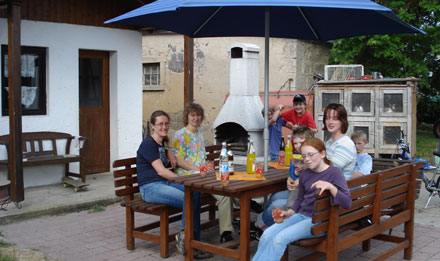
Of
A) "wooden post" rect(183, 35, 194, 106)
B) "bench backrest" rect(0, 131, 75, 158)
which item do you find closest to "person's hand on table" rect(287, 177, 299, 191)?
"wooden post" rect(183, 35, 194, 106)

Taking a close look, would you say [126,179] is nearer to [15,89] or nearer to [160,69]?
[15,89]

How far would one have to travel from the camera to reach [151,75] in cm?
1588

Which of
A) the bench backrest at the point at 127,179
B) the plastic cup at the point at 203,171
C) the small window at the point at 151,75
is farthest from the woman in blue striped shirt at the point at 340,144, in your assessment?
the small window at the point at 151,75

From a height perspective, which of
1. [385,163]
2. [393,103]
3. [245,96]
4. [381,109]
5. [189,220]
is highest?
[245,96]

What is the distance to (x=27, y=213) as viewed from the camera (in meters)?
6.92

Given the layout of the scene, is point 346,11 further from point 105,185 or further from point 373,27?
point 105,185

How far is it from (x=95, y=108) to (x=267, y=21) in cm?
499

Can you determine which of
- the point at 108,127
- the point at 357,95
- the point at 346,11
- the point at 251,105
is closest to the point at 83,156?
the point at 108,127

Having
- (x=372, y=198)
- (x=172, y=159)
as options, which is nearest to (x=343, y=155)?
(x=372, y=198)

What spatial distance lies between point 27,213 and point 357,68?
7.92 m

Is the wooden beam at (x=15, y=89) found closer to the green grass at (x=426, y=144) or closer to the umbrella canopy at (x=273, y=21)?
the umbrella canopy at (x=273, y=21)

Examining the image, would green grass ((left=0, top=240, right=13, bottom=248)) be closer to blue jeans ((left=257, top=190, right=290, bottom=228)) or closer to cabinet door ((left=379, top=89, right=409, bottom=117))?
blue jeans ((left=257, top=190, right=290, bottom=228))

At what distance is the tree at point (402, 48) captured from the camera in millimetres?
12555

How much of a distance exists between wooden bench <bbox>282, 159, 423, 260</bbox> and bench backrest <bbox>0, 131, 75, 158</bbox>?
4.95 m
